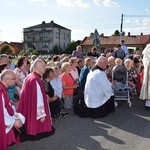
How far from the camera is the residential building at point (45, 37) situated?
328 ft

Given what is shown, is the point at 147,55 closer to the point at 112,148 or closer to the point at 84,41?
the point at 112,148

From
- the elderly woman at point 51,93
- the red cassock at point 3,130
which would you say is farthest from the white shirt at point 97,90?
the red cassock at point 3,130

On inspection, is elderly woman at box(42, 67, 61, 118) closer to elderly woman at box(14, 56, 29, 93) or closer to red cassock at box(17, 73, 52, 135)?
red cassock at box(17, 73, 52, 135)

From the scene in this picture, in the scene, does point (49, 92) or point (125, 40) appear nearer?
point (49, 92)

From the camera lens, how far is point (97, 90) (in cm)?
938

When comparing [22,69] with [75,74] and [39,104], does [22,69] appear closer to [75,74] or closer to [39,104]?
[75,74]

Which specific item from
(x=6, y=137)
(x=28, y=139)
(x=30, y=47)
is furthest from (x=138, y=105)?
(x=30, y=47)

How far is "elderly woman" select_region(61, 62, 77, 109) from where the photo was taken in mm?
10211

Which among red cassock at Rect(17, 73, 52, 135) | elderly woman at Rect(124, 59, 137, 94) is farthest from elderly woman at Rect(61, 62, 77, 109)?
red cassock at Rect(17, 73, 52, 135)

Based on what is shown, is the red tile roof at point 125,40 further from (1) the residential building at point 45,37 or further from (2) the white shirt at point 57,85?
(2) the white shirt at point 57,85

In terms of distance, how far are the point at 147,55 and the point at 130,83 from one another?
168cm

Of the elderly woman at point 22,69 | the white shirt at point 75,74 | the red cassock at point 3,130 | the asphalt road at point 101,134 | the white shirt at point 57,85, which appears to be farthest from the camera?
the white shirt at point 75,74

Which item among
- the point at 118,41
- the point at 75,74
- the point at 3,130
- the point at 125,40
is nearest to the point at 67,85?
the point at 75,74

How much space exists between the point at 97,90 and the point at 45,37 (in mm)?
93118
